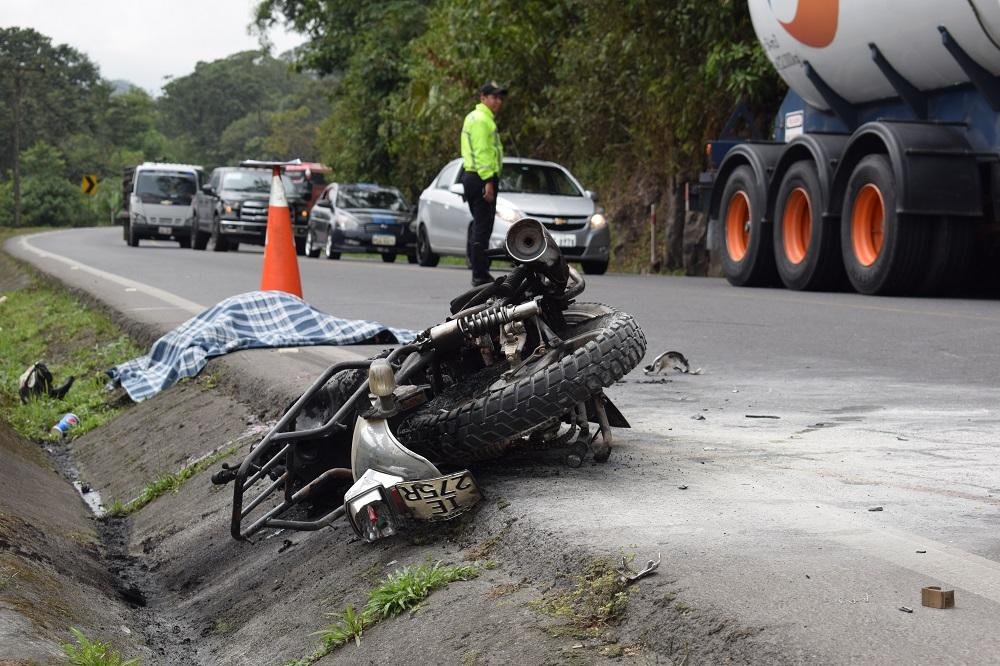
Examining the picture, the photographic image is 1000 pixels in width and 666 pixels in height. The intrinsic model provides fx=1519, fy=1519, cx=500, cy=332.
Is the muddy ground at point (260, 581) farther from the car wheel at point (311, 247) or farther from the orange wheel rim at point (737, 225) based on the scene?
the car wheel at point (311, 247)

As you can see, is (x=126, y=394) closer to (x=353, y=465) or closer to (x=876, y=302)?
(x=353, y=465)

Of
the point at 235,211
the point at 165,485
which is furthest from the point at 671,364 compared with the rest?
the point at 235,211

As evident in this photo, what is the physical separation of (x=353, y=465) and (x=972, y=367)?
441 cm

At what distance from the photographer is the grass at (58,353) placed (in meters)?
8.84

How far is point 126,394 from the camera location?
8.74m

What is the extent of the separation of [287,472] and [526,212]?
49.2ft

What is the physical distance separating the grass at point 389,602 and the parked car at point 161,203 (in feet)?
108

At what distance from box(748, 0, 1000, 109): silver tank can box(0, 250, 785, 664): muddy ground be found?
7093mm

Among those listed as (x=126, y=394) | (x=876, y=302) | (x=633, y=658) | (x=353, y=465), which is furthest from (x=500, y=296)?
(x=876, y=302)

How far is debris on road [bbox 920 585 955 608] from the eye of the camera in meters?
2.97

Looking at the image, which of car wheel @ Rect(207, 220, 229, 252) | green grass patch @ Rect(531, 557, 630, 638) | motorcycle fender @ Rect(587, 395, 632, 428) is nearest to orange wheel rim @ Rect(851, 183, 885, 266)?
motorcycle fender @ Rect(587, 395, 632, 428)

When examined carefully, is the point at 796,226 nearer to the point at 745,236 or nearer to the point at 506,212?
the point at 745,236

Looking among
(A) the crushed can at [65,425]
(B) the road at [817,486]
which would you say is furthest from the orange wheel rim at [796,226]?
(A) the crushed can at [65,425]

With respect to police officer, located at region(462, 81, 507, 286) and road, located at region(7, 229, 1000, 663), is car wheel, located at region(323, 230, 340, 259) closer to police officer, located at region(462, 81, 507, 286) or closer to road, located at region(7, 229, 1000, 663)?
police officer, located at region(462, 81, 507, 286)
